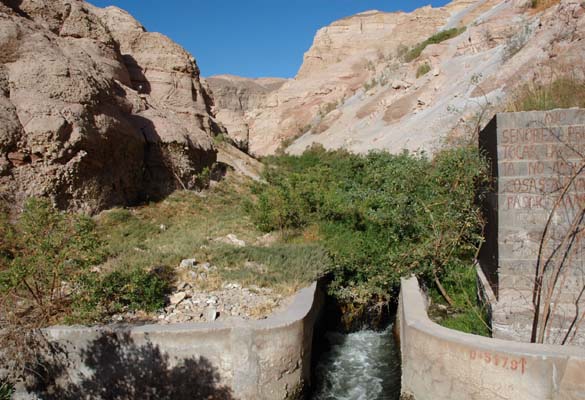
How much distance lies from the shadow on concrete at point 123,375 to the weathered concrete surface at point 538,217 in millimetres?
3240

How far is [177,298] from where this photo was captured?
536cm

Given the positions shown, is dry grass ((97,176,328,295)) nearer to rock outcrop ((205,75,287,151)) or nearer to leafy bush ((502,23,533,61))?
leafy bush ((502,23,533,61))

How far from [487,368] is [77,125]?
312 inches

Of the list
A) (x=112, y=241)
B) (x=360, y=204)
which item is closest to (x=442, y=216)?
(x=360, y=204)

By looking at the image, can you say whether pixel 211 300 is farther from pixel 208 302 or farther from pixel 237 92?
pixel 237 92

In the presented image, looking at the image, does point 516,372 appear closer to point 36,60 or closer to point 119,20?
point 36,60

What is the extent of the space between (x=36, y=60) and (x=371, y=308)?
807cm

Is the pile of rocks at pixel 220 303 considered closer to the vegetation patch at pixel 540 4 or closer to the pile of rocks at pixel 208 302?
the pile of rocks at pixel 208 302

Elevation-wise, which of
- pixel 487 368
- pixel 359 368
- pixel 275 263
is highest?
pixel 275 263

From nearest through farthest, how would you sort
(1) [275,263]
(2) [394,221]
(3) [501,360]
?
(3) [501,360]
(1) [275,263]
(2) [394,221]

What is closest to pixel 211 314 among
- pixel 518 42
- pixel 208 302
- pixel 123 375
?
pixel 208 302

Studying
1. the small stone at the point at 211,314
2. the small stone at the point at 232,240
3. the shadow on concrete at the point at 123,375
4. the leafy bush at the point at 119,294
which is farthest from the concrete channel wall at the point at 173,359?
the small stone at the point at 232,240

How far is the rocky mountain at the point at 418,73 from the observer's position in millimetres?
16219

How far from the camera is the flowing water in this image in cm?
526
